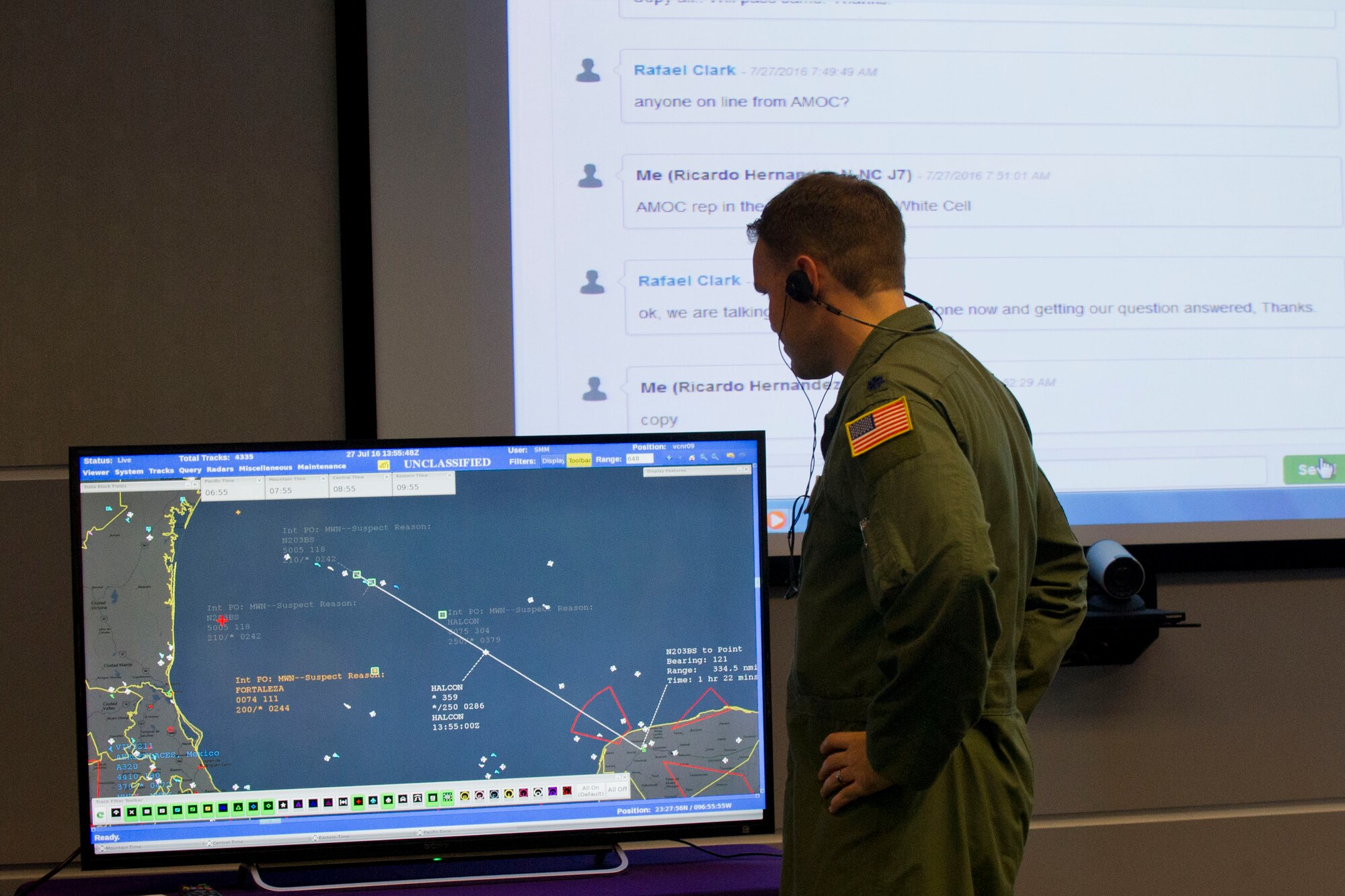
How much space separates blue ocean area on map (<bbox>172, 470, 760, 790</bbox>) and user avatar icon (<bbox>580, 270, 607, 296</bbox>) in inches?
20.6

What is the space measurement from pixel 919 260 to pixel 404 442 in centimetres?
111

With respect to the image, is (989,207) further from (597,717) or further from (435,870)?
(435,870)

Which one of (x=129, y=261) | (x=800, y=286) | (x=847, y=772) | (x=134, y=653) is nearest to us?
(x=847, y=772)

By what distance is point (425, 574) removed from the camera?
1637mm

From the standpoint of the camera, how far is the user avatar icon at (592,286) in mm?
2066

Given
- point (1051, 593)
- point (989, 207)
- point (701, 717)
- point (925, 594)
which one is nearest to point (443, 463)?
point (701, 717)

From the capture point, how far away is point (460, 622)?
164 cm

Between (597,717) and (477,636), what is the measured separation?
228mm

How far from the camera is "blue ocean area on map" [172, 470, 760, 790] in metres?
1.60

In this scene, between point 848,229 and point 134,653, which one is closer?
point 848,229

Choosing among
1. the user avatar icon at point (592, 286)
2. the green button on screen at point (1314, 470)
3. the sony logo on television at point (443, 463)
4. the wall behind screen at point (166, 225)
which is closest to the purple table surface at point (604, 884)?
the sony logo on television at point (443, 463)

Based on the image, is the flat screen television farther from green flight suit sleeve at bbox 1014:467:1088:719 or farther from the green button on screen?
the green button on screen

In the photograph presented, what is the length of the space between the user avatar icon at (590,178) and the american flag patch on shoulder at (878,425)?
0.97 metres

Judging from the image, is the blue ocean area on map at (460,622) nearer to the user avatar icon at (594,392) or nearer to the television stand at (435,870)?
the television stand at (435,870)
